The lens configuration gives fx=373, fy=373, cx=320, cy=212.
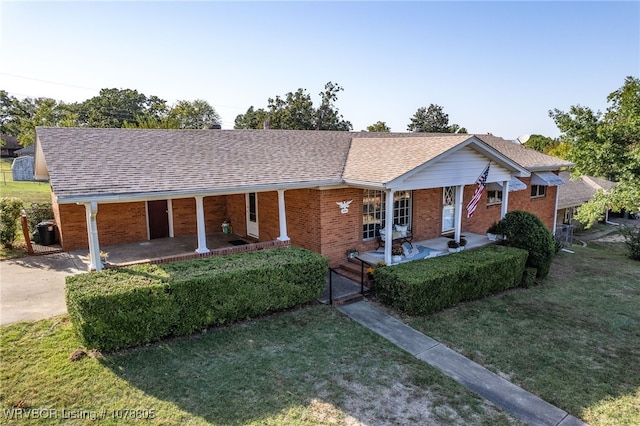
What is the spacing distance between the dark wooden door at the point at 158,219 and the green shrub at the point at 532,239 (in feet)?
40.6

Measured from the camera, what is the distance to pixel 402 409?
5629 mm

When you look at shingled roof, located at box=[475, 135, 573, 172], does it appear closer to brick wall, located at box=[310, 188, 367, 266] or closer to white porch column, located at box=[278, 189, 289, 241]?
brick wall, located at box=[310, 188, 367, 266]

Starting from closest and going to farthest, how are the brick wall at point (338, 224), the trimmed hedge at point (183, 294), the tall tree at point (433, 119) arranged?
1. the trimmed hedge at point (183, 294)
2. the brick wall at point (338, 224)
3. the tall tree at point (433, 119)

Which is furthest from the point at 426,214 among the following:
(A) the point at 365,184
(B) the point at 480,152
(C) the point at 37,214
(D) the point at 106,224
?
(C) the point at 37,214

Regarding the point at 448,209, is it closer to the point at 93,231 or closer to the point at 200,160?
the point at 200,160

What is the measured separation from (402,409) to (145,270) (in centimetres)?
572

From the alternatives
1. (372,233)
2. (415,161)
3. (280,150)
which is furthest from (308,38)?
(372,233)

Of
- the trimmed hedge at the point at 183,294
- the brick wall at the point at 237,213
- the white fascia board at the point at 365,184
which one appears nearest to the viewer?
the trimmed hedge at the point at 183,294

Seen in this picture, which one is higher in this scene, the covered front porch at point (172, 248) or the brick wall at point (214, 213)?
the brick wall at point (214, 213)

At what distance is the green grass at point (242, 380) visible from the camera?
5.44 metres

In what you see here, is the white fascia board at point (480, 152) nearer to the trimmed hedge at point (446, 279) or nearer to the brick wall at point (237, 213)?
the trimmed hedge at point (446, 279)

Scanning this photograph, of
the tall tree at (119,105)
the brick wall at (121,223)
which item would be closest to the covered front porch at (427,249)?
the brick wall at (121,223)

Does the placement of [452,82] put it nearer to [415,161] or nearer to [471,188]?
[471,188]

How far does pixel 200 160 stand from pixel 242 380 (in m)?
6.63
